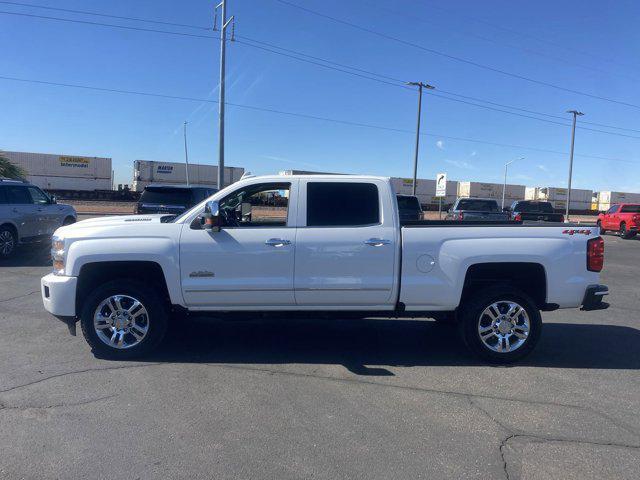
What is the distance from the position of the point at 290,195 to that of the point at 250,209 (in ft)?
1.93

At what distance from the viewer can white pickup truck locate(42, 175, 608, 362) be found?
17.4ft

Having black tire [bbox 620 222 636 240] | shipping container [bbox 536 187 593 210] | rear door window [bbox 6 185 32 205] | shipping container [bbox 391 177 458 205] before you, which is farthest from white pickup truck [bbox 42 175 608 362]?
shipping container [bbox 536 187 593 210]

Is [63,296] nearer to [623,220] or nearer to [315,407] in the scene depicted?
[315,407]

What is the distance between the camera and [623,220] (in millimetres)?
25734

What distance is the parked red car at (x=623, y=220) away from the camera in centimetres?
2498

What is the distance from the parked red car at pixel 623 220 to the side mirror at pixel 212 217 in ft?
79.0

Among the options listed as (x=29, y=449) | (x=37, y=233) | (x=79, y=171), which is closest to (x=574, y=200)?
(x=79, y=171)

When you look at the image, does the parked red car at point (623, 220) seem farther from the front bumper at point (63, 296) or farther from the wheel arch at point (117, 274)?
the front bumper at point (63, 296)

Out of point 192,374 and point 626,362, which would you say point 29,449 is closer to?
point 192,374

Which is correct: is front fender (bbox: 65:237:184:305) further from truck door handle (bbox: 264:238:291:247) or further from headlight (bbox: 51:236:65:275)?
truck door handle (bbox: 264:238:291:247)

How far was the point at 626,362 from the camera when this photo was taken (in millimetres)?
5691

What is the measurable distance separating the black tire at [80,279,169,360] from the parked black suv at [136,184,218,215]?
8.48 metres

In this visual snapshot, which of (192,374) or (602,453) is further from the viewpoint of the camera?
(192,374)

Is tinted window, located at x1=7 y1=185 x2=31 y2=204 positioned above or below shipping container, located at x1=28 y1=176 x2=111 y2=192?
below
